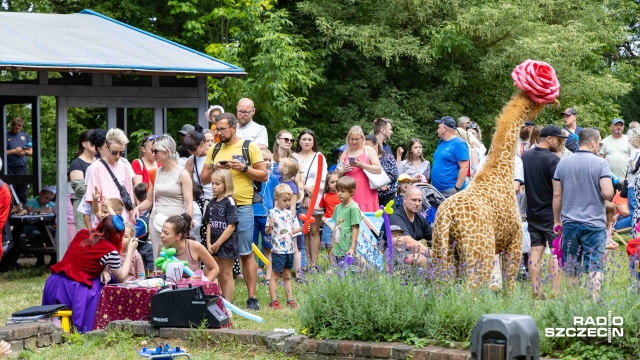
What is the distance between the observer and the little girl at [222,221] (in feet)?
31.4

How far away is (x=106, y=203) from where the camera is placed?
1002cm

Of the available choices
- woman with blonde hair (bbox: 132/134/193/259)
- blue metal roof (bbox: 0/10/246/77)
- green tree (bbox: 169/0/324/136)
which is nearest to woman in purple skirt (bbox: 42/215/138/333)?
woman with blonde hair (bbox: 132/134/193/259)

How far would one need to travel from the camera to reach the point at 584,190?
30.9ft

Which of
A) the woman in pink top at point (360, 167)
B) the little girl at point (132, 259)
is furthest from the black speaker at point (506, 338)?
the woman in pink top at point (360, 167)

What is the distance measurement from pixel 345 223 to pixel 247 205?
1.08 m

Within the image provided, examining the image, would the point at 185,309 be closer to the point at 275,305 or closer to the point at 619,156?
the point at 275,305

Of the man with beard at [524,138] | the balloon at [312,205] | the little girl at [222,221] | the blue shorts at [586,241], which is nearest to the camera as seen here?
the blue shorts at [586,241]

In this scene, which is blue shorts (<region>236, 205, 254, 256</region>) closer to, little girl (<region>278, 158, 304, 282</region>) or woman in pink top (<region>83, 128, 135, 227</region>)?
woman in pink top (<region>83, 128, 135, 227</region>)

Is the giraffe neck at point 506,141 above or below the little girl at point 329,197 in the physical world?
above

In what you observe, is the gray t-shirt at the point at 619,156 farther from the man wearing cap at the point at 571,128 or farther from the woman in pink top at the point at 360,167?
the woman in pink top at the point at 360,167

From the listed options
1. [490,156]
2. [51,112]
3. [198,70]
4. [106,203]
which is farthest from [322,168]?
[51,112]

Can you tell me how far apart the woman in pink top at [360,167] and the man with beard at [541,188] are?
6.95 feet

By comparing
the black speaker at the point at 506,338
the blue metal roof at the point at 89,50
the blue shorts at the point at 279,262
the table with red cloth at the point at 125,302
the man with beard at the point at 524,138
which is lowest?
the table with red cloth at the point at 125,302

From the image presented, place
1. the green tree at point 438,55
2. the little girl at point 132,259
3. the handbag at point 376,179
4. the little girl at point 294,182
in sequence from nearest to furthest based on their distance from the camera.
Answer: the little girl at point 132,259, the little girl at point 294,182, the handbag at point 376,179, the green tree at point 438,55
